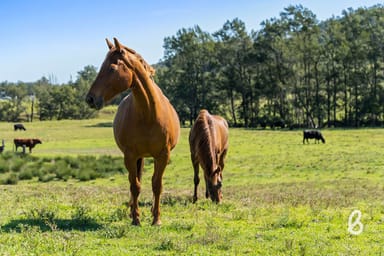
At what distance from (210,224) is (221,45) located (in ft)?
229

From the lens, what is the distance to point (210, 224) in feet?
24.1

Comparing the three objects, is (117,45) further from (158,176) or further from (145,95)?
(158,176)

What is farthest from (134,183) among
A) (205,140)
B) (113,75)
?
(205,140)

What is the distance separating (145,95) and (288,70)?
65486 millimetres

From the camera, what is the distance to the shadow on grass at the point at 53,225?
677 cm

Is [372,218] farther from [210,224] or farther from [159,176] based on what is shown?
[159,176]

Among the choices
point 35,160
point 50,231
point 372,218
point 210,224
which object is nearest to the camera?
point 50,231

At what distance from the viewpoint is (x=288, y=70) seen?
69938 millimetres

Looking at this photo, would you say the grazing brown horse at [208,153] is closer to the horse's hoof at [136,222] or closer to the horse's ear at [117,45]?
the horse's hoof at [136,222]

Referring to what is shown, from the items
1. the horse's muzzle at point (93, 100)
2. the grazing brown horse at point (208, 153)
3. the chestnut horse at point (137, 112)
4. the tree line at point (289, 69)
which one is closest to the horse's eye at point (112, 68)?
the chestnut horse at point (137, 112)

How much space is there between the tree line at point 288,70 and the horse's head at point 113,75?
61218 millimetres

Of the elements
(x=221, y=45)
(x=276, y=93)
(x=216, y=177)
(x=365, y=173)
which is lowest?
(x=365, y=173)

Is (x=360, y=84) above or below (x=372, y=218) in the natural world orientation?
above

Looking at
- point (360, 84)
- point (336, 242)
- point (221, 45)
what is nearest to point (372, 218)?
point (336, 242)
